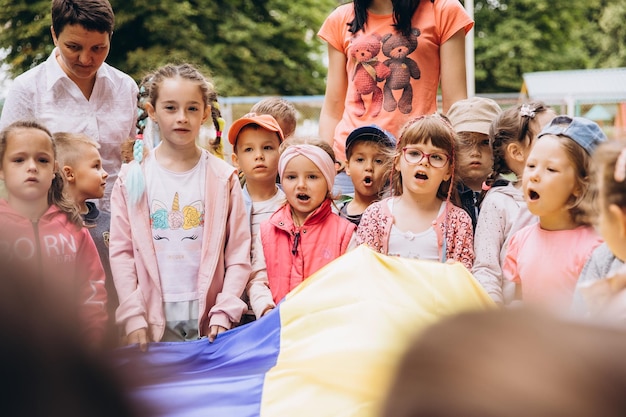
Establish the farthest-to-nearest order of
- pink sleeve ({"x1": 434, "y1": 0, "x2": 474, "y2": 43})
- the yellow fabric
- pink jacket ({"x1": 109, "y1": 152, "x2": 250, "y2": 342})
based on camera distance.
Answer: pink sleeve ({"x1": 434, "y1": 0, "x2": 474, "y2": 43}) < pink jacket ({"x1": 109, "y1": 152, "x2": 250, "y2": 342}) < the yellow fabric

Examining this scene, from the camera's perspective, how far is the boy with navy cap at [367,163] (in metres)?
3.93

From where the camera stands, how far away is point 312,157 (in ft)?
12.7

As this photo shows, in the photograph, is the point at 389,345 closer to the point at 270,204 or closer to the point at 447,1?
the point at 270,204

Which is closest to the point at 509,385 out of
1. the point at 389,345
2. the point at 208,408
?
the point at 389,345

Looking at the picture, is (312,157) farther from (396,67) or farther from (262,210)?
(396,67)

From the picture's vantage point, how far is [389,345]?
246 centimetres

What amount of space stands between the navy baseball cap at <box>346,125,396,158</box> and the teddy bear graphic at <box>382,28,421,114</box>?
19 centimetres

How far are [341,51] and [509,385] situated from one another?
383 cm

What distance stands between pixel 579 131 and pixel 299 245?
143cm

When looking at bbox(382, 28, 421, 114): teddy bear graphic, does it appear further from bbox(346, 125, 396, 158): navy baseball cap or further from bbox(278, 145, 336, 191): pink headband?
bbox(278, 145, 336, 191): pink headband

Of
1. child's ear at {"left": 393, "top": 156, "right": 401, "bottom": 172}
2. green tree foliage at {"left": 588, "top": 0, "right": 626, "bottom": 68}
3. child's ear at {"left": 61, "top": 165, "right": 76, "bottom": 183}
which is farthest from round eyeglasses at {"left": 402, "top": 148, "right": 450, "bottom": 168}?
green tree foliage at {"left": 588, "top": 0, "right": 626, "bottom": 68}

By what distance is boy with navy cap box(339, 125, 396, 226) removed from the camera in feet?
12.9

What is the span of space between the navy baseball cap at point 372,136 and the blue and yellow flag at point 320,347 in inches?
36.6

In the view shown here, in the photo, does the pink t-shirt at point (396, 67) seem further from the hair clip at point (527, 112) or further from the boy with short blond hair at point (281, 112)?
the boy with short blond hair at point (281, 112)
